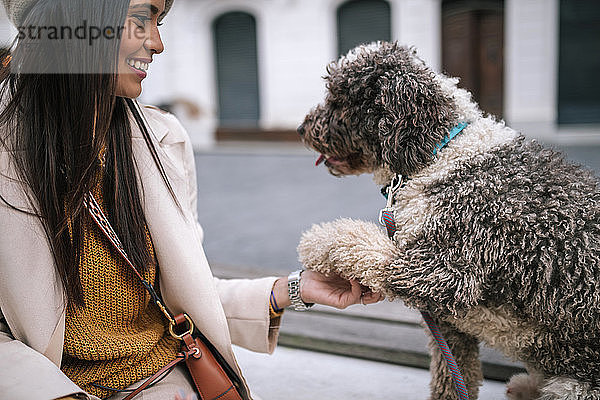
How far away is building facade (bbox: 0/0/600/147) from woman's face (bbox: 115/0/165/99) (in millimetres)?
8541

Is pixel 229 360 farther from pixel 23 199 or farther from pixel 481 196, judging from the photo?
pixel 481 196

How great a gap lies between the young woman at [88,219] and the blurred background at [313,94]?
879 mm

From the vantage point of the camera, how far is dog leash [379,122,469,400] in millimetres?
1515

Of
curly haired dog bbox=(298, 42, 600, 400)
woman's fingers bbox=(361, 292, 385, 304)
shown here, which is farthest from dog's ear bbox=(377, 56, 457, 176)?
woman's fingers bbox=(361, 292, 385, 304)

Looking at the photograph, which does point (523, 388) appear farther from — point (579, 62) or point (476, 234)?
point (579, 62)

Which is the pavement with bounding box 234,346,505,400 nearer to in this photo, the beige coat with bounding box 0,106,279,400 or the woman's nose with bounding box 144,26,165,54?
the beige coat with bounding box 0,106,279,400

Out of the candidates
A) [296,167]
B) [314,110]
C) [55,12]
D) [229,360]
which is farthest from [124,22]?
[296,167]

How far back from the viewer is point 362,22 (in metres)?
12.1

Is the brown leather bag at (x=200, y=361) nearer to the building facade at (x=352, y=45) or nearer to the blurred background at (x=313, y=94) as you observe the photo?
the blurred background at (x=313, y=94)

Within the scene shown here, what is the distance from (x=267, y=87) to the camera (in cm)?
1331

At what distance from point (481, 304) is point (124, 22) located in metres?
1.12

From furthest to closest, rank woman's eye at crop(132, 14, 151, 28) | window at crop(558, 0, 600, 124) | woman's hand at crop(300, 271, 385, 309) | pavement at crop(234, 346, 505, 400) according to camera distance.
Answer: window at crop(558, 0, 600, 124)
pavement at crop(234, 346, 505, 400)
woman's hand at crop(300, 271, 385, 309)
woman's eye at crop(132, 14, 151, 28)

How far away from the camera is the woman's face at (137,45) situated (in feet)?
4.40

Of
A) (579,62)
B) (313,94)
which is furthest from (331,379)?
(313,94)
